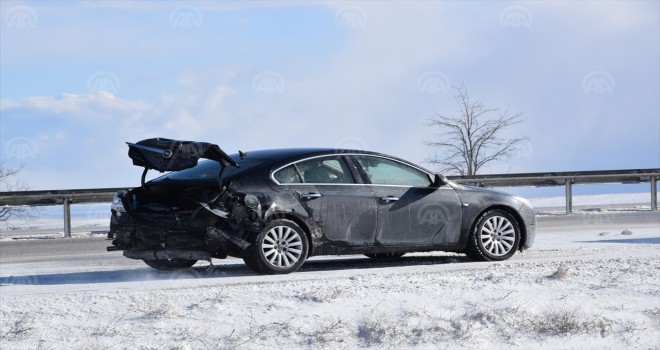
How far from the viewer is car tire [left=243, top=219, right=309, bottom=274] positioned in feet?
33.6

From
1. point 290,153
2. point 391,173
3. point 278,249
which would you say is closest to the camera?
point 278,249

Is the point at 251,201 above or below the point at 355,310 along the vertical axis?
above

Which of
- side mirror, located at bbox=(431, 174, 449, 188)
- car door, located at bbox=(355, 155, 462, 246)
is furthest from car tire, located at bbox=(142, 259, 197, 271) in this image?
side mirror, located at bbox=(431, 174, 449, 188)

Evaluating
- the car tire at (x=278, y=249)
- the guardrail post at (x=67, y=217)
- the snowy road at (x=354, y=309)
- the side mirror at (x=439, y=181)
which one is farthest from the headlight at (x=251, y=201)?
the guardrail post at (x=67, y=217)

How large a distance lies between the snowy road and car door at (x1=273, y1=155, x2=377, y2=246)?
44 cm

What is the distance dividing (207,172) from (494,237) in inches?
140

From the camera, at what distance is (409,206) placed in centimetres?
1132

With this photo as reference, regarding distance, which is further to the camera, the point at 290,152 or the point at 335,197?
the point at 290,152

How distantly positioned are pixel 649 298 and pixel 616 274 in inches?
33.1

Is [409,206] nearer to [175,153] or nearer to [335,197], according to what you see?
[335,197]

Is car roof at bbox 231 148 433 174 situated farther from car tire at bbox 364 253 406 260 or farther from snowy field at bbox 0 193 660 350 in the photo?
car tire at bbox 364 253 406 260

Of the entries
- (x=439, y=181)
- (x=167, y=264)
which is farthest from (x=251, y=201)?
(x=439, y=181)
